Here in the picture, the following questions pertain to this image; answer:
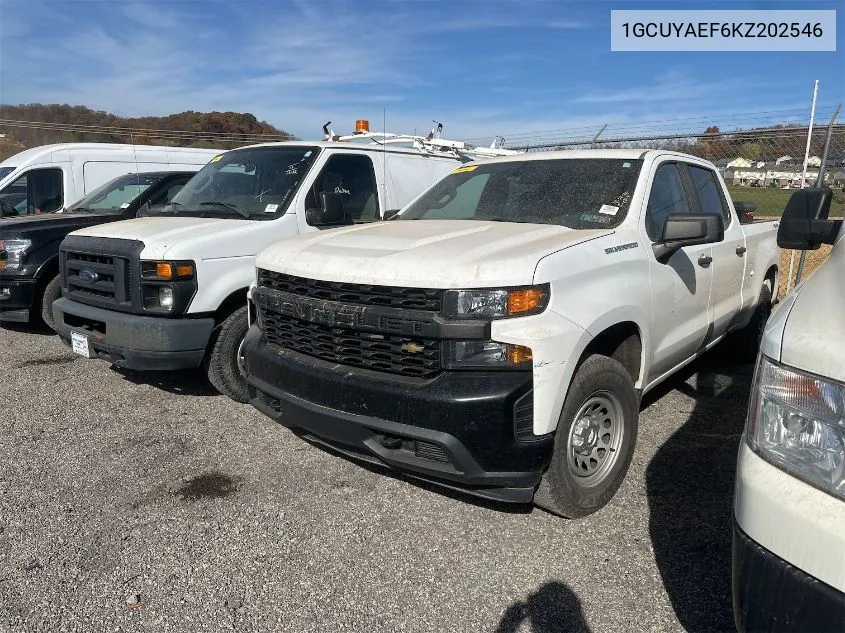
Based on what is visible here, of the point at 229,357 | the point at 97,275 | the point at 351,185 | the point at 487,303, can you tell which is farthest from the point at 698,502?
the point at 97,275

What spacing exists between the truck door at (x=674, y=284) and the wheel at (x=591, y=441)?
561 millimetres

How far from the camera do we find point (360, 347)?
9.80ft

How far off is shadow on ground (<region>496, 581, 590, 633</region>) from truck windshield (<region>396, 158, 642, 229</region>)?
76.2 inches

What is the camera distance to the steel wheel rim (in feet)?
10.1

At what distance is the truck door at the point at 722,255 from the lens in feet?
14.6

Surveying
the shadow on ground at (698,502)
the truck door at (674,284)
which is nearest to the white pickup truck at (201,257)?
the truck door at (674,284)

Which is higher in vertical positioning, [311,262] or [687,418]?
[311,262]

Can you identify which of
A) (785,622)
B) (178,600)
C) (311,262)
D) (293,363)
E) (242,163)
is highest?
(242,163)

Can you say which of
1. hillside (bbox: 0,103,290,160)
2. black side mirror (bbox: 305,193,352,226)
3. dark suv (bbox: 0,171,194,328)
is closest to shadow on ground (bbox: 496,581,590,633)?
black side mirror (bbox: 305,193,352,226)

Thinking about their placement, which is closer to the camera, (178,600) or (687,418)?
(178,600)

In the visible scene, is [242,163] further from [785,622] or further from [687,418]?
[785,622]

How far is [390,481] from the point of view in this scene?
362 cm

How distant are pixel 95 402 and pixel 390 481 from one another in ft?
8.86

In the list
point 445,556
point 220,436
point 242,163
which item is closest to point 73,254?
point 242,163
